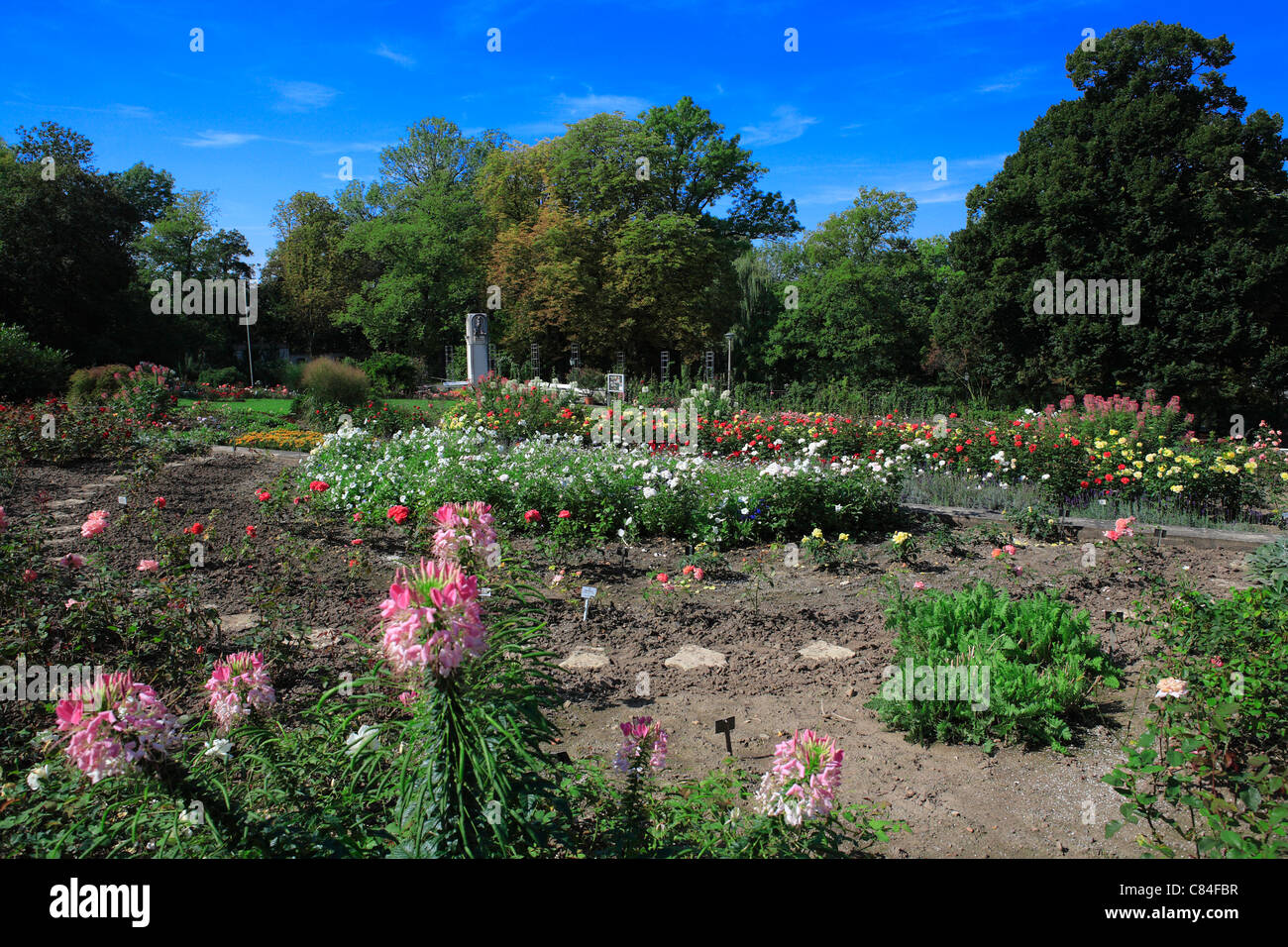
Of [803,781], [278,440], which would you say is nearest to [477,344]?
[278,440]

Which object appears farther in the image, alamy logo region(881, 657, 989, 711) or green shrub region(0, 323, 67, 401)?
green shrub region(0, 323, 67, 401)

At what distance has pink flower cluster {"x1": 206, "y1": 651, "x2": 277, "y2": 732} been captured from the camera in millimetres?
1929

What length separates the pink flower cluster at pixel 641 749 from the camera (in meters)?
1.94

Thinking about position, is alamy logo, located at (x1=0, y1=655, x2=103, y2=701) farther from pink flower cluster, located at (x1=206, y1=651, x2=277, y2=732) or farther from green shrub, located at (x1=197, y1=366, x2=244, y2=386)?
green shrub, located at (x1=197, y1=366, x2=244, y2=386)

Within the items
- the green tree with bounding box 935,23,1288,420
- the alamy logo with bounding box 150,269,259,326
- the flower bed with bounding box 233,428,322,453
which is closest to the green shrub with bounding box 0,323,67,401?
the flower bed with bounding box 233,428,322,453

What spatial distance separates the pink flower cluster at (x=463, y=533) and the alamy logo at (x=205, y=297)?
24.3 meters

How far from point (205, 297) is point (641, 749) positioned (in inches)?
1273

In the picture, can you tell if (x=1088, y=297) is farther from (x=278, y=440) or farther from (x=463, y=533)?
(x=463, y=533)

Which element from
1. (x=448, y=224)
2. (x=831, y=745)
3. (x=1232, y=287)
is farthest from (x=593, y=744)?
(x=448, y=224)

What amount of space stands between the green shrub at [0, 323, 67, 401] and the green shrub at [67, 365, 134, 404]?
42cm

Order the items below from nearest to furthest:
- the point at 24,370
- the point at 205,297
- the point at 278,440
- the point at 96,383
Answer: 1. the point at 278,440
2. the point at 24,370
3. the point at 96,383
4. the point at 205,297
